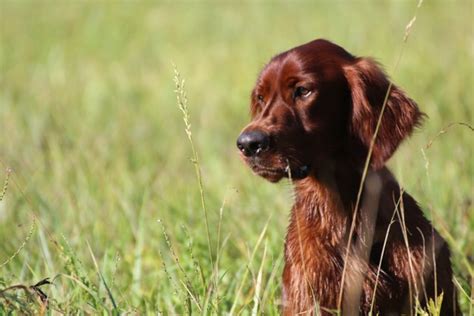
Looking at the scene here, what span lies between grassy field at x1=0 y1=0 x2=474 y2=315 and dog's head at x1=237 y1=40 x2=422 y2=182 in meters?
0.23

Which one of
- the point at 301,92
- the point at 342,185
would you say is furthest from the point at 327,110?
the point at 342,185

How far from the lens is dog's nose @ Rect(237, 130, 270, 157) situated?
342 centimetres

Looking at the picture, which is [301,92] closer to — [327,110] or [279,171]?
[327,110]

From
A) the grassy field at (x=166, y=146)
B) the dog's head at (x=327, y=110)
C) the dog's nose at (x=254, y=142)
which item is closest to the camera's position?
the dog's nose at (x=254, y=142)

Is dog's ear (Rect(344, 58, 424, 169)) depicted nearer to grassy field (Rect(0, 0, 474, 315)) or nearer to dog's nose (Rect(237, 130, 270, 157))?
Answer: grassy field (Rect(0, 0, 474, 315))

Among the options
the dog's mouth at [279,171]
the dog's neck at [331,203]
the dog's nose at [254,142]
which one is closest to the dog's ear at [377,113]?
the dog's neck at [331,203]

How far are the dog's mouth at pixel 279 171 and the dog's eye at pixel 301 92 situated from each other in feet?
0.83

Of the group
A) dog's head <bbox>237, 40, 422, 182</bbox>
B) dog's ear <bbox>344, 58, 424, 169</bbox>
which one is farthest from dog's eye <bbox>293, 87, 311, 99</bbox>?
dog's ear <bbox>344, 58, 424, 169</bbox>

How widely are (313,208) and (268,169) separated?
278mm

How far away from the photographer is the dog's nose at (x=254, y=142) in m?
3.42

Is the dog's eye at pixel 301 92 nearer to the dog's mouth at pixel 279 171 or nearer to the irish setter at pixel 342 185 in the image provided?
the irish setter at pixel 342 185

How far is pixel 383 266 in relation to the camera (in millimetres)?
3500

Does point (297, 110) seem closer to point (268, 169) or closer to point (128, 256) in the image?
point (268, 169)

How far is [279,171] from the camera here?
3.48 m
